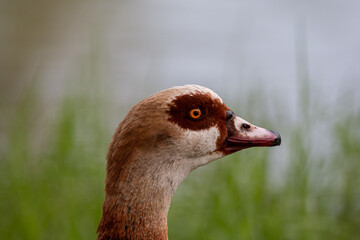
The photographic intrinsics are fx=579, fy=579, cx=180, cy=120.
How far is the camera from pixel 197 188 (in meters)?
4.62

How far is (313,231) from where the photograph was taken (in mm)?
4070

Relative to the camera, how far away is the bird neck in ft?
8.71

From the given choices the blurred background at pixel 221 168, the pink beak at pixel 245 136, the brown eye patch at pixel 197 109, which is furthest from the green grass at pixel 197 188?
the brown eye patch at pixel 197 109

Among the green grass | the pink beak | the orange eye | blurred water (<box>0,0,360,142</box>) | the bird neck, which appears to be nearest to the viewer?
the bird neck

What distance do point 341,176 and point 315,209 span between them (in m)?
0.62

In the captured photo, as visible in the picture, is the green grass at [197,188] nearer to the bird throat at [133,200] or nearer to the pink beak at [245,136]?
the pink beak at [245,136]

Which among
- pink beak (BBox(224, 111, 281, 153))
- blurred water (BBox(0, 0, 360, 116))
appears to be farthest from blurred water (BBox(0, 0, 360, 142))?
pink beak (BBox(224, 111, 281, 153))

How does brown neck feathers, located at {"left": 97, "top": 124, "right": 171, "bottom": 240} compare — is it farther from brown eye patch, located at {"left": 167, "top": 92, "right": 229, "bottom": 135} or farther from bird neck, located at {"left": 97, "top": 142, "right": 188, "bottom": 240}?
brown eye patch, located at {"left": 167, "top": 92, "right": 229, "bottom": 135}

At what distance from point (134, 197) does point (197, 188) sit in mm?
2012

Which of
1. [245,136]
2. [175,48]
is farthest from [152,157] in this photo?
[175,48]

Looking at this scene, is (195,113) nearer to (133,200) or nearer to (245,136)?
(245,136)

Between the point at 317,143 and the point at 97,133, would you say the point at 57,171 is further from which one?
the point at 317,143

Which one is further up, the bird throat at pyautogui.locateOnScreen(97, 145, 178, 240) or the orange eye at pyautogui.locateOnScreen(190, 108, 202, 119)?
the orange eye at pyautogui.locateOnScreen(190, 108, 202, 119)

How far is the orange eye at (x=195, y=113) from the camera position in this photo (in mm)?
2783
